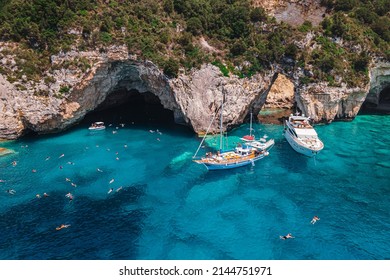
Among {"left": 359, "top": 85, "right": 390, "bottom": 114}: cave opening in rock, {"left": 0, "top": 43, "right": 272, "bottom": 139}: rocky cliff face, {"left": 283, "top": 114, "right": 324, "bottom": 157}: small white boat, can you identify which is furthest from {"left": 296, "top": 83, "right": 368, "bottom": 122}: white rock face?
{"left": 359, "top": 85, "right": 390, "bottom": 114}: cave opening in rock

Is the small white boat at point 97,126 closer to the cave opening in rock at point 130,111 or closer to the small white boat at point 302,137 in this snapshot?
the cave opening in rock at point 130,111

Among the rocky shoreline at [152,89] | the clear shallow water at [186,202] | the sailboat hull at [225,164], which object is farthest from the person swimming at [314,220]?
the rocky shoreline at [152,89]

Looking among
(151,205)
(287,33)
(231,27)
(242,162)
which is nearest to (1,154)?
(151,205)

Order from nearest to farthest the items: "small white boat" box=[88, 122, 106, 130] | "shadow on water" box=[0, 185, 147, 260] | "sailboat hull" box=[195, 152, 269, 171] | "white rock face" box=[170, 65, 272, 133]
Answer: "shadow on water" box=[0, 185, 147, 260]
"sailboat hull" box=[195, 152, 269, 171]
"white rock face" box=[170, 65, 272, 133]
"small white boat" box=[88, 122, 106, 130]

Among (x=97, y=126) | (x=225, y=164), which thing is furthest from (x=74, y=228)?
(x=97, y=126)

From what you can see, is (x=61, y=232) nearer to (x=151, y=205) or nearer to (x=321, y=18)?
(x=151, y=205)

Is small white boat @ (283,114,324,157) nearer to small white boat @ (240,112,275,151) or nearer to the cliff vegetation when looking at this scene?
small white boat @ (240,112,275,151)

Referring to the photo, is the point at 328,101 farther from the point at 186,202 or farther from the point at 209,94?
the point at 186,202
